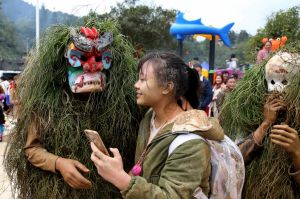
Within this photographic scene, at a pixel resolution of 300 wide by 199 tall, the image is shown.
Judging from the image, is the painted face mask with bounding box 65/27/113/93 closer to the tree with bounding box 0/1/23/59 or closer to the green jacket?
the green jacket

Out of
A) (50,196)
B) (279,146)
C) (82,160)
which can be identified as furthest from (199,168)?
(50,196)

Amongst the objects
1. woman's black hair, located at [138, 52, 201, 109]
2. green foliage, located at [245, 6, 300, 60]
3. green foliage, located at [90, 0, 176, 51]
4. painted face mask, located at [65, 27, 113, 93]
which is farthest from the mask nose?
green foliage, located at [90, 0, 176, 51]

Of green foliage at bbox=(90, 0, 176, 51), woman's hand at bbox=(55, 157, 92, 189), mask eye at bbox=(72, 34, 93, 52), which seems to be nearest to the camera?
woman's hand at bbox=(55, 157, 92, 189)

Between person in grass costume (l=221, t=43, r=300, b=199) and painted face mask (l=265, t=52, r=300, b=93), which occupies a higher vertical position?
painted face mask (l=265, t=52, r=300, b=93)

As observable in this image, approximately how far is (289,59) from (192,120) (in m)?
0.68

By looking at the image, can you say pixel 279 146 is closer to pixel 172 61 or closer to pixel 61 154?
pixel 172 61

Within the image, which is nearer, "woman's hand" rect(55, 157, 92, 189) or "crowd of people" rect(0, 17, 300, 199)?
"crowd of people" rect(0, 17, 300, 199)

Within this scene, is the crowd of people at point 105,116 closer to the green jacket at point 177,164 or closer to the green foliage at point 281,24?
the green jacket at point 177,164

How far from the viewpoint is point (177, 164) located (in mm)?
1295

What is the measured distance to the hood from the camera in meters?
1.36

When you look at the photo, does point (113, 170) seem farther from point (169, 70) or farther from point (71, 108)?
point (71, 108)

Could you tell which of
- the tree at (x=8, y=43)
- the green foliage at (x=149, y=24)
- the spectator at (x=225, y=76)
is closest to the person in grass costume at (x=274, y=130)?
the spectator at (x=225, y=76)

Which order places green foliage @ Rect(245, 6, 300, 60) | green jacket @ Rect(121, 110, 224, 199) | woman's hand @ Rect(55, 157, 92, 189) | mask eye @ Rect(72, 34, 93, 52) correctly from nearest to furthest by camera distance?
green jacket @ Rect(121, 110, 224, 199)
woman's hand @ Rect(55, 157, 92, 189)
mask eye @ Rect(72, 34, 93, 52)
green foliage @ Rect(245, 6, 300, 60)

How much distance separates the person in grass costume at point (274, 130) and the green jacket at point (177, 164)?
40cm
